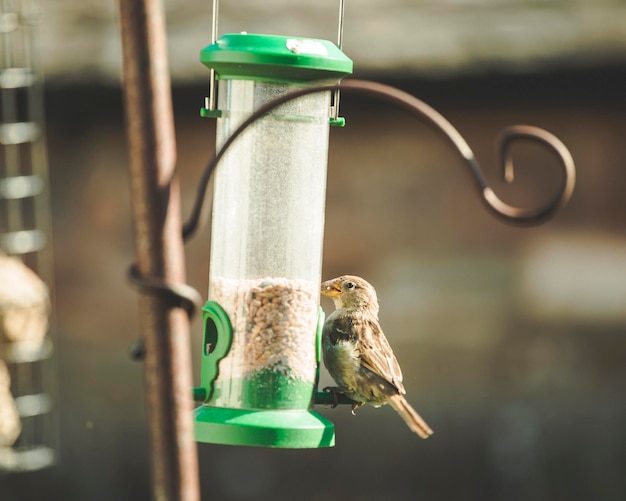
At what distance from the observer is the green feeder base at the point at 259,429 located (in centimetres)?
263

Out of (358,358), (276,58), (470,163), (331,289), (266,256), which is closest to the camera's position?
(470,163)

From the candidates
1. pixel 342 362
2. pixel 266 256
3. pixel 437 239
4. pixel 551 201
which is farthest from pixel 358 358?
pixel 437 239

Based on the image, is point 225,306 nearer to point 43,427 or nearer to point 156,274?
point 156,274

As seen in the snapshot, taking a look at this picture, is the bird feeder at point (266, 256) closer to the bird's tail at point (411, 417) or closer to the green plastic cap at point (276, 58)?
the green plastic cap at point (276, 58)

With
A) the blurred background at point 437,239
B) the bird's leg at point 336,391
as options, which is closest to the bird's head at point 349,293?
the bird's leg at point 336,391

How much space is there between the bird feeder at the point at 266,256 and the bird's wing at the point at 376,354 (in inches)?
10.1

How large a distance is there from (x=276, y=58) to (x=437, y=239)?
332 centimetres

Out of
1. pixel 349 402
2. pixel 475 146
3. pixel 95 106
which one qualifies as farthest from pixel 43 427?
pixel 349 402

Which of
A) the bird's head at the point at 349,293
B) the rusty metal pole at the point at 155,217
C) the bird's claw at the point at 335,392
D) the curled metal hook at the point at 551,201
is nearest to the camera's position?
the rusty metal pole at the point at 155,217

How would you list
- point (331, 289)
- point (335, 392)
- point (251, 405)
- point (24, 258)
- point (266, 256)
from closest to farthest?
point (251, 405), point (266, 256), point (335, 392), point (331, 289), point (24, 258)

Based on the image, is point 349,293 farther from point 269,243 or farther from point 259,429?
point 259,429

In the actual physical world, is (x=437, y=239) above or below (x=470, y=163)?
below

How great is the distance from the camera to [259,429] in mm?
2627

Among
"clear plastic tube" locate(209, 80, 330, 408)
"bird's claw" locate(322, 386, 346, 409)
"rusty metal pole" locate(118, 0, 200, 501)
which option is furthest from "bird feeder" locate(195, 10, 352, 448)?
"rusty metal pole" locate(118, 0, 200, 501)
